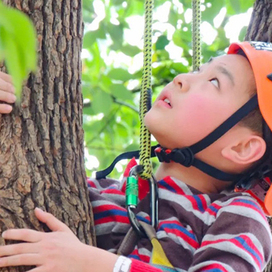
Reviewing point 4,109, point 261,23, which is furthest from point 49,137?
point 261,23

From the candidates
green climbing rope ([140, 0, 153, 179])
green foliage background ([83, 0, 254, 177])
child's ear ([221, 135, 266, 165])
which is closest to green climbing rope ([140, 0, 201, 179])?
green climbing rope ([140, 0, 153, 179])

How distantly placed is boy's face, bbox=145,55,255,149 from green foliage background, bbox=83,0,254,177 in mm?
884

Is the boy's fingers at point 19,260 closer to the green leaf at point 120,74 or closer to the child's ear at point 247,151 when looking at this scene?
the child's ear at point 247,151

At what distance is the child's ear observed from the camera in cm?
150

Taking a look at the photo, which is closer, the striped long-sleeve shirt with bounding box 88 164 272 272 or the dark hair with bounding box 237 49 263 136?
the striped long-sleeve shirt with bounding box 88 164 272 272

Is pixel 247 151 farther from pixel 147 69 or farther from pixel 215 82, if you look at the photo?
pixel 147 69

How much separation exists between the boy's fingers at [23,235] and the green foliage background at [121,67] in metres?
1.44

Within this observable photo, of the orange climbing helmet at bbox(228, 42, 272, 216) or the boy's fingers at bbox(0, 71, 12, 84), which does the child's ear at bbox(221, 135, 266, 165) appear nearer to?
the orange climbing helmet at bbox(228, 42, 272, 216)

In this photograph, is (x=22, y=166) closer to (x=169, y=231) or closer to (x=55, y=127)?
(x=55, y=127)

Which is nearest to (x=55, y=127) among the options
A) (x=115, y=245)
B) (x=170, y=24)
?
(x=115, y=245)

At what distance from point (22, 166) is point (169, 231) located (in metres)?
0.44

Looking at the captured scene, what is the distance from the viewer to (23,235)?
1089mm

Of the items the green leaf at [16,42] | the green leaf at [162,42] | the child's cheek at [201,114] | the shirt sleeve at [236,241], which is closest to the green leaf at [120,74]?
the green leaf at [162,42]

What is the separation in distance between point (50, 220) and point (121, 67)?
62.6 inches
